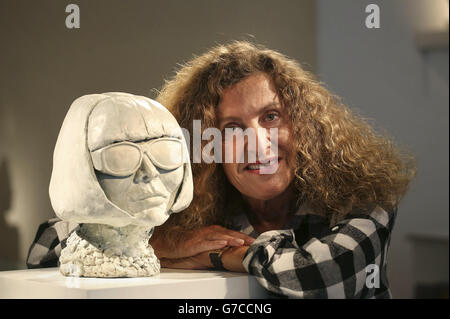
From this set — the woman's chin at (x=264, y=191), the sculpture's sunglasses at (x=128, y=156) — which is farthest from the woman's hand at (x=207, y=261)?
the sculpture's sunglasses at (x=128, y=156)

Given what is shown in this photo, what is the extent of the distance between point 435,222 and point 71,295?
1.62m

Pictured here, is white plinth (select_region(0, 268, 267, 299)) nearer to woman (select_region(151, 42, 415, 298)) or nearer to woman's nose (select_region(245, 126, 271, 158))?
woman (select_region(151, 42, 415, 298))

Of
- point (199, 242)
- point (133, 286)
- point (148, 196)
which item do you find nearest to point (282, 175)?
point (199, 242)

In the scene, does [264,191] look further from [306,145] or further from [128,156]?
[128,156]

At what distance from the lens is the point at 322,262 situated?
4.68ft

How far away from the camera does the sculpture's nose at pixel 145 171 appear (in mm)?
1355

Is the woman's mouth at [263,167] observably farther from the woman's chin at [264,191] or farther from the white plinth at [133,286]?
the white plinth at [133,286]

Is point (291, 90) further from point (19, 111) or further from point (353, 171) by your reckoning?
point (19, 111)

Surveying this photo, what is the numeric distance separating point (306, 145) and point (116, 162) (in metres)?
0.56

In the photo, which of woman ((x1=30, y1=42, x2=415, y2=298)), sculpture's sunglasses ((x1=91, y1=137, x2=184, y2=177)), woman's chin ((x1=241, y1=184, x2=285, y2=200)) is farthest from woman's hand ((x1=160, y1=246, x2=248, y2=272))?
sculpture's sunglasses ((x1=91, y1=137, x2=184, y2=177))

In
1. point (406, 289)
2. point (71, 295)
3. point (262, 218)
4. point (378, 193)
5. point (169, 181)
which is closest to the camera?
point (71, 295)

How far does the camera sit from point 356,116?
1.90m

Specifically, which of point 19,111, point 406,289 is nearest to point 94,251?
point 19,111

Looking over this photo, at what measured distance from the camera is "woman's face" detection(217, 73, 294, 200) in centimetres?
167
